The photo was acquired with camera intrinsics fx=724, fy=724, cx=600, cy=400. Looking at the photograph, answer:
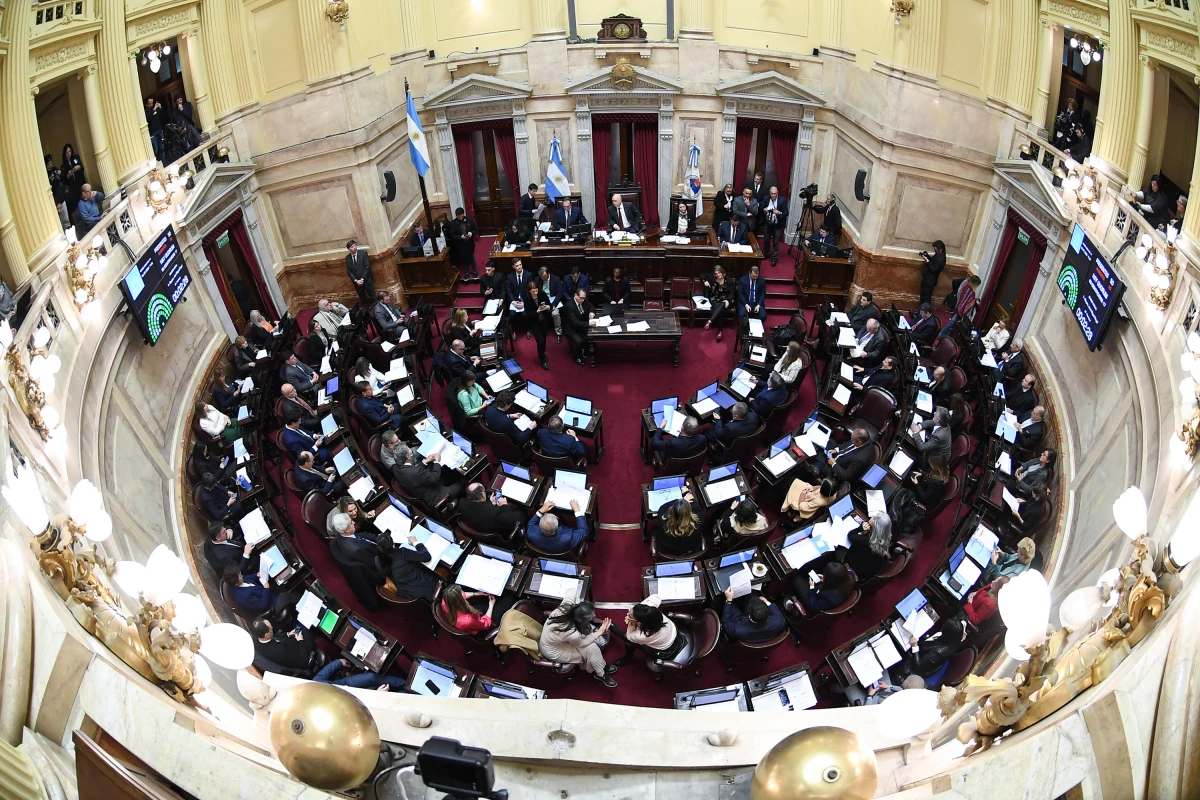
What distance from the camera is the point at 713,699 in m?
6.64

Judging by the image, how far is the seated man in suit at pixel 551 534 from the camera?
8008mm

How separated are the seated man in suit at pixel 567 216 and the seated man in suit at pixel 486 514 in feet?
24.9

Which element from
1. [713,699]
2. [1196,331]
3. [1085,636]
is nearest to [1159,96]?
[1196,331]

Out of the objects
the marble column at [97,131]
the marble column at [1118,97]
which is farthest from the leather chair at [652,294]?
the marble column at [97,131]

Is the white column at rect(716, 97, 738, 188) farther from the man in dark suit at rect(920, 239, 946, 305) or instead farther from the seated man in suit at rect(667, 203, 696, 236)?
the man in dark suit at rect(920, 239, 946, 305)

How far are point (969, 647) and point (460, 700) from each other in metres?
5.12

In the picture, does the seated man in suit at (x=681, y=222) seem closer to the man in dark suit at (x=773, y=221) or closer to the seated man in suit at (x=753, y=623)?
the man in dark suit at (x=773, y=221)

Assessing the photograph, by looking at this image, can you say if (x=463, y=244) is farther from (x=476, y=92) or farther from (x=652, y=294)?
(x=652, y=294)

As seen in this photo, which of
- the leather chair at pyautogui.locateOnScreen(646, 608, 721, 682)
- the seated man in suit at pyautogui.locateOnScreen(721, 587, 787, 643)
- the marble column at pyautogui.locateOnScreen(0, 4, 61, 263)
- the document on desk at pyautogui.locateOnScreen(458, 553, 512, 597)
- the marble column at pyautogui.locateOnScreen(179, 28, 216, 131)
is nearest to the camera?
the seated man in suit at pyautogui.locateOnScreen(721, 587, 787, 643)

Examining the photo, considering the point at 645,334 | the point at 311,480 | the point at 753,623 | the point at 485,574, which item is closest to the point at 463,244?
the point at 645,334

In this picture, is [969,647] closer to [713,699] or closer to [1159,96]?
[713,699]

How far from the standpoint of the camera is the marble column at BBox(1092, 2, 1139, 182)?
26.9 ft

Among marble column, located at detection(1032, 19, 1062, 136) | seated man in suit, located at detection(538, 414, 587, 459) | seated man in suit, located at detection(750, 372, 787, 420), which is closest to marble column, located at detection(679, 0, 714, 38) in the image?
marble column, located at detection(1032, 19, 1062, 136)

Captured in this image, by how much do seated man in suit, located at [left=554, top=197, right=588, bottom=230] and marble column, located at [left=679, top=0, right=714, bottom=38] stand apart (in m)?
3.95
